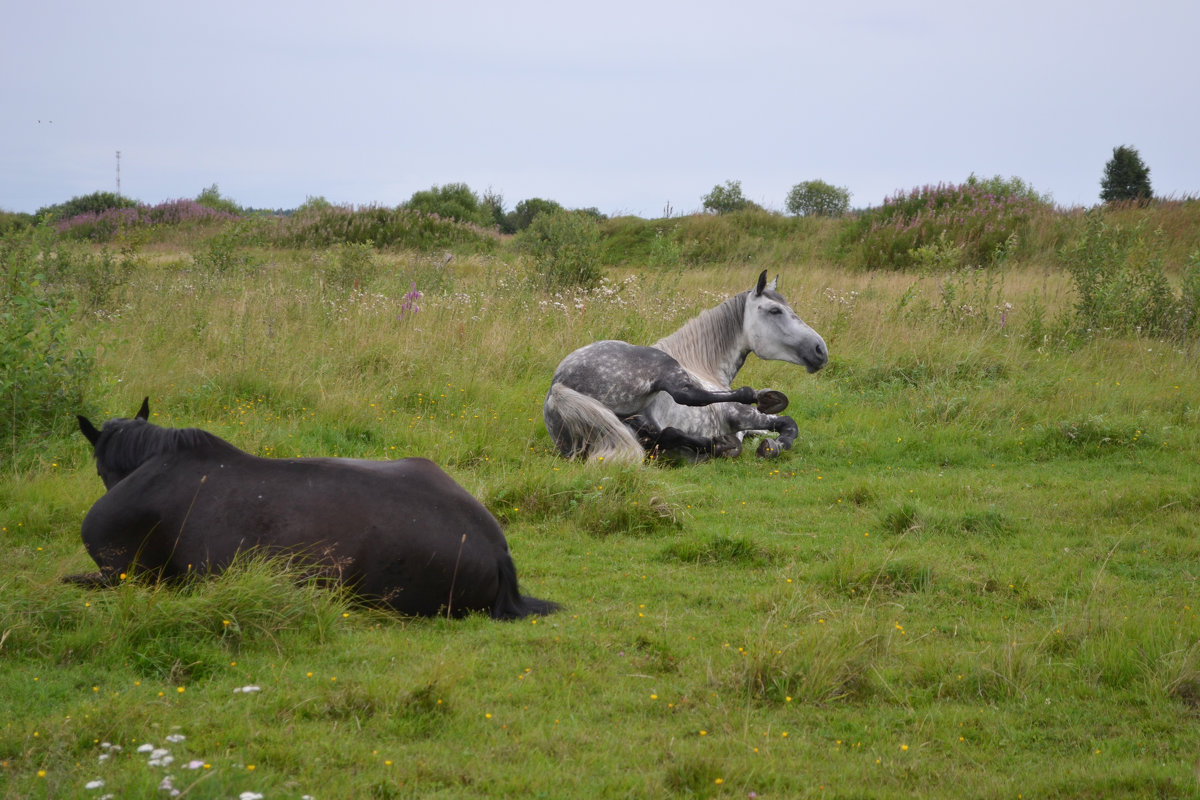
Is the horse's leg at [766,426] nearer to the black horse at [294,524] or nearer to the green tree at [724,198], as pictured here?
the black horse at [294,524]

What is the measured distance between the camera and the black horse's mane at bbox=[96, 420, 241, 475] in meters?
4.79

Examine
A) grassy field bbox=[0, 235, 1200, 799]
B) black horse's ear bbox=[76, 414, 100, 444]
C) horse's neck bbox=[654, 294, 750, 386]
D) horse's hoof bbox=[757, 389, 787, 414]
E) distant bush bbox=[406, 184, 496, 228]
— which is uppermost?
distant bush bbox=[406, 184, 496, 228]

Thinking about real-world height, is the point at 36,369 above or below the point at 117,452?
above

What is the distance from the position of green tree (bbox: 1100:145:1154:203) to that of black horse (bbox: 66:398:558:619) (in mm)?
33217

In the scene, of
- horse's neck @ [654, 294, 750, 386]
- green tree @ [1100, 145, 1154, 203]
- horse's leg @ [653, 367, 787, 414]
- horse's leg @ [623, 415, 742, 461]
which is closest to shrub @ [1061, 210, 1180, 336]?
horse's neck @ [654, 294, 750, 386]

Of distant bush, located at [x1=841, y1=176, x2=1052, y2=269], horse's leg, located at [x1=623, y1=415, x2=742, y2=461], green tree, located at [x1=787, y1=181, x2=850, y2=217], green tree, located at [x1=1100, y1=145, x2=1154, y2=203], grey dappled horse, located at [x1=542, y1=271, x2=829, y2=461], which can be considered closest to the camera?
grey dappled horse, located at [x1=542, y1=271, x2=829, y2=461]

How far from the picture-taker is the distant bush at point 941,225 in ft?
68.2

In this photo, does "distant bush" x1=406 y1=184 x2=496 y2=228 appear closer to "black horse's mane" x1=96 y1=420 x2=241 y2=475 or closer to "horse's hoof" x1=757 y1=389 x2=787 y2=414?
"horse's hoof" x1=757 y1=389 x2=787 y2=414

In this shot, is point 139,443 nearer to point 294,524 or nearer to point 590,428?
point 294,524

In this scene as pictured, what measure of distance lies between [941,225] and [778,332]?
45.7ft

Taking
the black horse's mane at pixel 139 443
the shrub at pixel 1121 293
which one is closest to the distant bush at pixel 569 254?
the shrub at pixel 1121 293

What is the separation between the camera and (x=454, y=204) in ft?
113

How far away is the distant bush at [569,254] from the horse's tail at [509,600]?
10.5 m

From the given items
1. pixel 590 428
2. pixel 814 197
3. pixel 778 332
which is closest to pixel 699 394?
pixel 590 428
